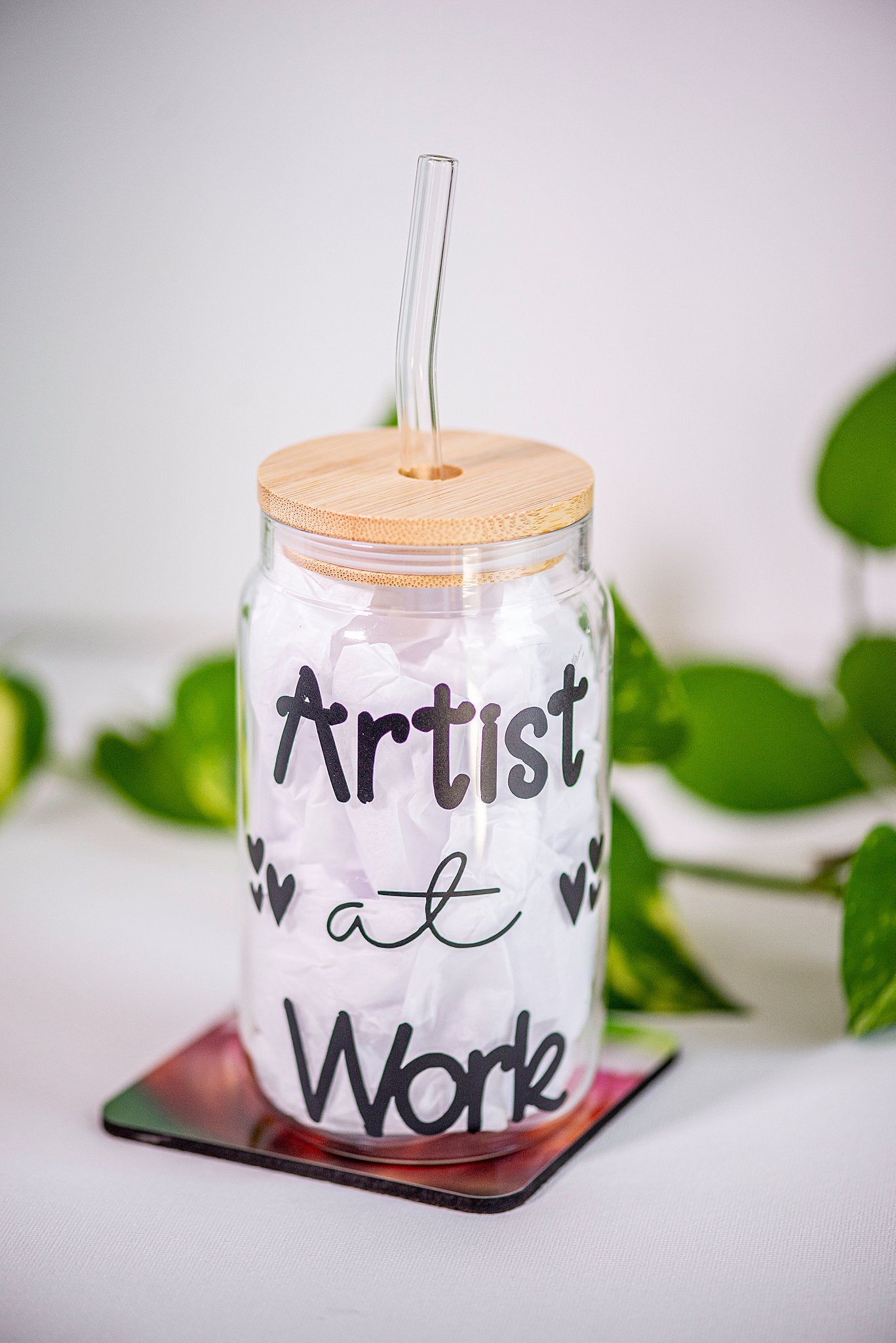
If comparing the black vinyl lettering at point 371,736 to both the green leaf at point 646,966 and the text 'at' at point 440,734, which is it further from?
the green leaf at point 646,966

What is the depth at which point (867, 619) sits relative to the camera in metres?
0.85

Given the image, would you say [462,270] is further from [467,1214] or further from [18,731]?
[467,1214]

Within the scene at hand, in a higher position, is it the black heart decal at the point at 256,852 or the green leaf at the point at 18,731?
the black heart decal at the point at 256,852

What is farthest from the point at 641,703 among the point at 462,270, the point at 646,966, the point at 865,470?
the point at 462,270

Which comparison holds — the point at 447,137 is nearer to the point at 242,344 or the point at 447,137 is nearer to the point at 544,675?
the point at 242,344

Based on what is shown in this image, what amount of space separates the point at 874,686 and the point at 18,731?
438 millimetres

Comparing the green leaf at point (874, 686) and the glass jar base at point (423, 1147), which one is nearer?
the glass jar base at point (423, 1147)

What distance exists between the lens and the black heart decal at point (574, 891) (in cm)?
42

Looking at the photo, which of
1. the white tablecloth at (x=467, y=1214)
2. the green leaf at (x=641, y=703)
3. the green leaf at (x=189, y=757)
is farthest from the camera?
Answer: the green leaf at (x=189, y=757)

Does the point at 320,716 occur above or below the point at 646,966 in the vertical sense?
above

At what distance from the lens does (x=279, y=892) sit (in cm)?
41

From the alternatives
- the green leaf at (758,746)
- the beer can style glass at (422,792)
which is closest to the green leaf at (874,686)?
the green leaf at (758,746)

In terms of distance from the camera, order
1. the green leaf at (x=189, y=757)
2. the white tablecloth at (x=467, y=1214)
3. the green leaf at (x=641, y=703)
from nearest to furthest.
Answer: the white tablecloth at (x=467, y=1214), the green leaf at (x=641, y=703), the green leaf at (x=189, y=757)

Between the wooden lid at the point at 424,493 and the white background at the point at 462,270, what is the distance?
326mm
